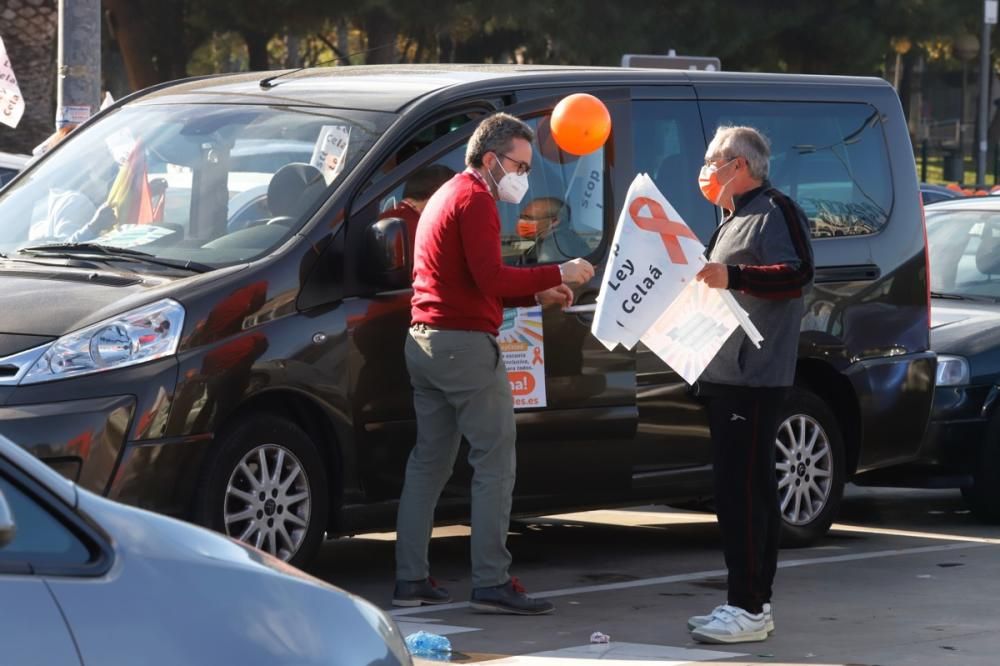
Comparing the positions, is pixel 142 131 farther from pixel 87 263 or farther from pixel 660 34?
pixel 660 34

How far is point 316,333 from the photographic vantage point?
275 inches

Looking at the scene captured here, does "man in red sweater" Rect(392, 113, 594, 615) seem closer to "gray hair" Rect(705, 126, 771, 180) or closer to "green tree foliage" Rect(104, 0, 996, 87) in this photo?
"gray hair" Rect(705, 126, 771, 180)

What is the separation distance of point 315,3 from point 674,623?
23.8 meters

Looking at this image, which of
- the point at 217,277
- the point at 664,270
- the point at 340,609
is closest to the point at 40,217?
the point at 217,277

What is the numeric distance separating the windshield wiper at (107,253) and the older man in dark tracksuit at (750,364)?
186cm

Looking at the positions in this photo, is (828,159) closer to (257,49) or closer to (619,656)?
(619,656)

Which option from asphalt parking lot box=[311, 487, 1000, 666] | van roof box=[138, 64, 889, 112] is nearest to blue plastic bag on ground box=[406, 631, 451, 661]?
asphalt parking lot box=[311, 487, 1000, 666]

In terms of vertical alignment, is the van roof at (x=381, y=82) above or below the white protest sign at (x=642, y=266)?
above

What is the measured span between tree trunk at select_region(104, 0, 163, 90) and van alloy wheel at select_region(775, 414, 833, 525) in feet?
74.7

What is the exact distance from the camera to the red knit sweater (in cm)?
675

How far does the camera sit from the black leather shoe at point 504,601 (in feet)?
23.2

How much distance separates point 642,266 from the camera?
22.0 ft

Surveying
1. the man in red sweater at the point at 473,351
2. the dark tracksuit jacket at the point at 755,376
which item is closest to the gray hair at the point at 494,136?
the man in red sweater at the point at 473,351

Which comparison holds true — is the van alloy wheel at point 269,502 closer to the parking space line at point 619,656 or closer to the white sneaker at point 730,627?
the parking space line at point 619,656
